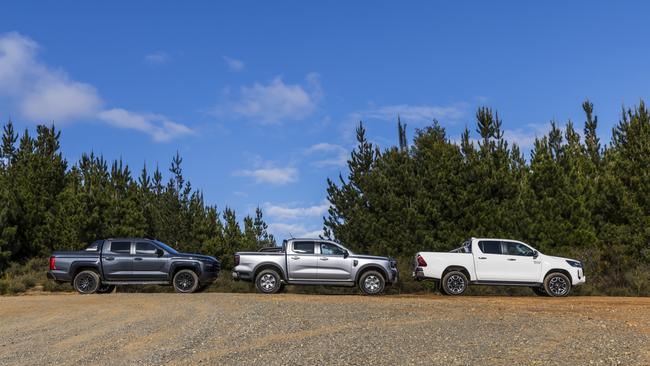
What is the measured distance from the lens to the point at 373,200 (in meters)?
30.2

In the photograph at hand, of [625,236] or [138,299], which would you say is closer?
[138,299]

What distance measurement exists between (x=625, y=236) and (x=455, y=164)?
808 centimetres

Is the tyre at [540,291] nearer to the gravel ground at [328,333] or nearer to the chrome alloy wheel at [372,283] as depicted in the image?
the gravel ground at [328,333]

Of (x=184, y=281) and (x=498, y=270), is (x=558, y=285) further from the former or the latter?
(x=184, y=281)

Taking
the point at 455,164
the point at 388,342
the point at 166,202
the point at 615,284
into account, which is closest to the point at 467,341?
the point at 388,342

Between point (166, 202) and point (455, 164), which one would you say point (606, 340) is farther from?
point (166, 202)

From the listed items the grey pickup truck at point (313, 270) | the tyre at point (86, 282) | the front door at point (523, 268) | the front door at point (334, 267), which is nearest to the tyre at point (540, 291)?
the front door at point (523, 268)

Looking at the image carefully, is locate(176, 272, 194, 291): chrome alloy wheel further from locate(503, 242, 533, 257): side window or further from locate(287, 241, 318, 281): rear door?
locate(503, 242, 533, 257): side window

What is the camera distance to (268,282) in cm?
1909

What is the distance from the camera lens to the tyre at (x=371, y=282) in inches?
745

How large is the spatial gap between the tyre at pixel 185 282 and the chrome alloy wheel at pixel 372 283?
18.0 feet

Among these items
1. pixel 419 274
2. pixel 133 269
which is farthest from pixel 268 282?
pixel 419 274

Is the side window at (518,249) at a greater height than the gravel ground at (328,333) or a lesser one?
greater

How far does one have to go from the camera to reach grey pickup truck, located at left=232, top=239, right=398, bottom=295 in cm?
1895
